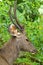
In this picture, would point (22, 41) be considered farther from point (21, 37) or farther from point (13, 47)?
point (13, 47)

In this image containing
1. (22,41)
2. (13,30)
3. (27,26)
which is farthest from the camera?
Answer: (27,26)

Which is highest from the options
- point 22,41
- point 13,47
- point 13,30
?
point 13,30

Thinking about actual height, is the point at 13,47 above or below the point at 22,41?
below

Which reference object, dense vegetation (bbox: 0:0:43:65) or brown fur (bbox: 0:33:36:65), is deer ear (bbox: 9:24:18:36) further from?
dense vegetation (bbox: 0:0:43:65)

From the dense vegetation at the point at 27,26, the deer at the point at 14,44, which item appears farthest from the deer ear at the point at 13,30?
the dense vegetation at the point at 27,26

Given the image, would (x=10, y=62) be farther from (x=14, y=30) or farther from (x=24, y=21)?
(x=24, y=21)

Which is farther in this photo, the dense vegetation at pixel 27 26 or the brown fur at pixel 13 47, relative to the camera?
the dense vegetation at pixel 27 26

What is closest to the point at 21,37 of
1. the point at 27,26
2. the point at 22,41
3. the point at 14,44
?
the point at 22,41

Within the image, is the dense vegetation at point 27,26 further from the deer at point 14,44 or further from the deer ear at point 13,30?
the deer ear at point 13,30

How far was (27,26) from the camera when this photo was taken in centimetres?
1066

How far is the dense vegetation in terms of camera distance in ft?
34.2

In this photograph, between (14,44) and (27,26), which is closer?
(14,44)

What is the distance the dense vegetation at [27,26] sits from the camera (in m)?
10.4

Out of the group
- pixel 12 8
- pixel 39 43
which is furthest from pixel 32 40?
pixel 12 8
